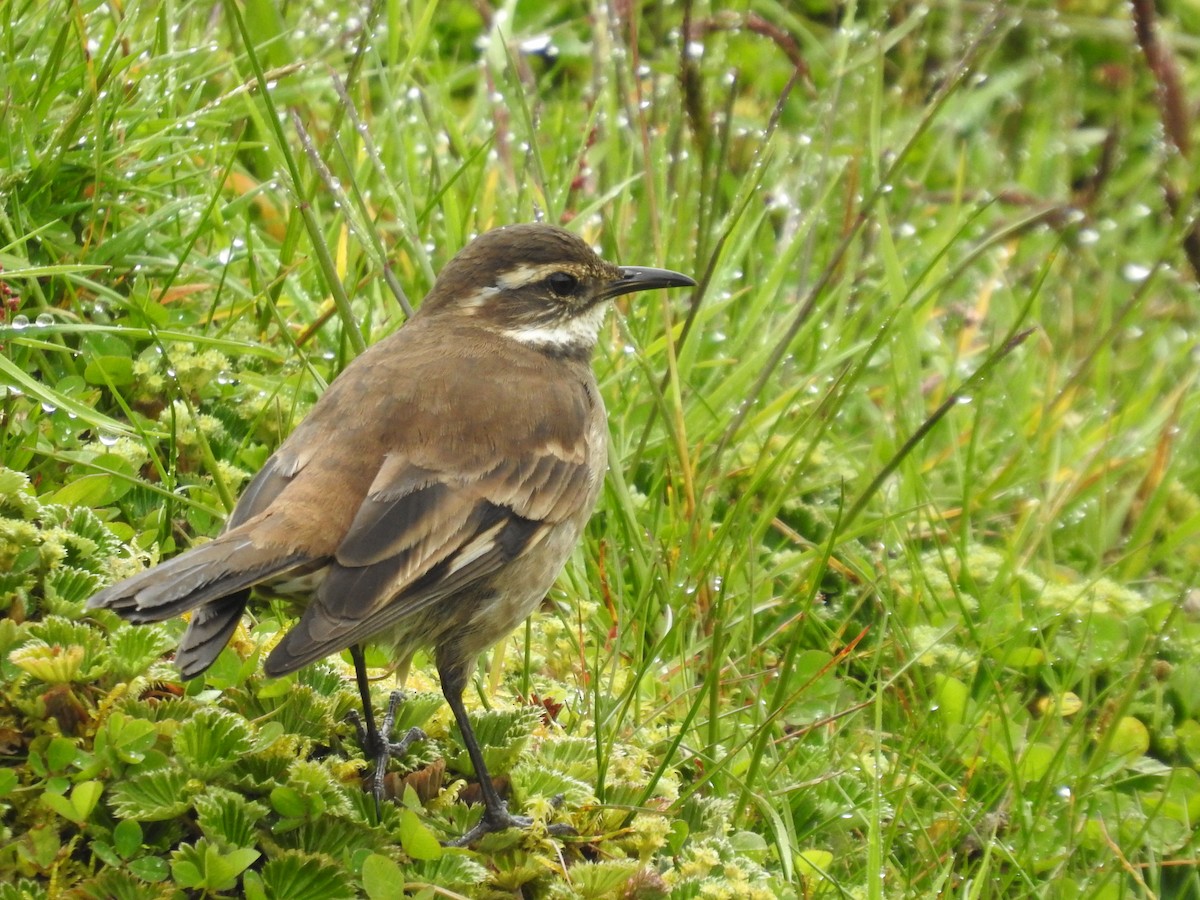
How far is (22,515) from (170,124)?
204 centimetres

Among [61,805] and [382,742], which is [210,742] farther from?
[382,742]

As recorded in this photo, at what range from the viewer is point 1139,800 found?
542 centimetres

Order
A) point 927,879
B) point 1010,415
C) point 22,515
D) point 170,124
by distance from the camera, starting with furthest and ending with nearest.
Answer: point 1010,415
point 170,124
point 927,879
point 22,515

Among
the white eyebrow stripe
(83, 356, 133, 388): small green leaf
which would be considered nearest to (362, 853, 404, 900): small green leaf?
(83, 356, 133, 388): small green leaf

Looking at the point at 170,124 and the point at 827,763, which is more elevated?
the point at 170,124

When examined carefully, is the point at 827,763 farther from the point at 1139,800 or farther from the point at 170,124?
the point at 170,124

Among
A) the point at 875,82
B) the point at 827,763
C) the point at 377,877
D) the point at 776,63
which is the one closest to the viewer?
the point at 377,877

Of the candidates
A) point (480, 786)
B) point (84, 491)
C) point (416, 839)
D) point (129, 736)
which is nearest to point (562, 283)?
point (84, 491)

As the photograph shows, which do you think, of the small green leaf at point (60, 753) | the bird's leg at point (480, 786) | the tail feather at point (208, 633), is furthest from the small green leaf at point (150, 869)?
the bird's leg at point (480, 786)

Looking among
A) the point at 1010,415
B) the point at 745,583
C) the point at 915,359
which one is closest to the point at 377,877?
the point at 745,583

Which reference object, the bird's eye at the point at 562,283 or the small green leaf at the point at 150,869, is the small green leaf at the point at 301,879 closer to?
the small green leaf at the point at 150,869

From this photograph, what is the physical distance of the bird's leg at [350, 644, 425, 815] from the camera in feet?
14.1

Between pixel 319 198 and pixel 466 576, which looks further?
pixel 319 198

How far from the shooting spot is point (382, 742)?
14.5 feet
